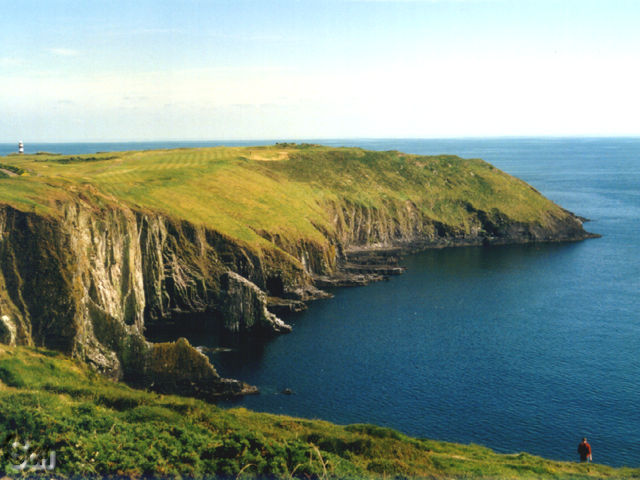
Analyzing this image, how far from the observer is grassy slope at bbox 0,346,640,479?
3434 centimetres

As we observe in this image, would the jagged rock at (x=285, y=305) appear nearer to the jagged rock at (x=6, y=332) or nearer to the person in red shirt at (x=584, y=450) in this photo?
the jagged rock at (x=6, y=332)

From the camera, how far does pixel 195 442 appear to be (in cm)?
3775

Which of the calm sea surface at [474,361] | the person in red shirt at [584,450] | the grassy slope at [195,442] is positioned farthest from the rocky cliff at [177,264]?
the person in red shirt at [584,450]

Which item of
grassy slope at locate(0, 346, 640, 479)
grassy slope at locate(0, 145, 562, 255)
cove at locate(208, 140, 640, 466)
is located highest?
grassy slope at locate(0, 145, 562, 255)

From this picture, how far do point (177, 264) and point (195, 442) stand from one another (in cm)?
6135

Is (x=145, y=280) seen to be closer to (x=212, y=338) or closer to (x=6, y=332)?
(x=212, y=338)

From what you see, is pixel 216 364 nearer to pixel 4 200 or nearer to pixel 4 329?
pixel 4 329

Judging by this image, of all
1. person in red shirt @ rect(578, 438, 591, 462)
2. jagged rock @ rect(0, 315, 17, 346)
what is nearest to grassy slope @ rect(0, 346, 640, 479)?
person in red shirt @ rect(578, 438, 591, 462)

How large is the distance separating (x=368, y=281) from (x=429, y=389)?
5199 centimetres

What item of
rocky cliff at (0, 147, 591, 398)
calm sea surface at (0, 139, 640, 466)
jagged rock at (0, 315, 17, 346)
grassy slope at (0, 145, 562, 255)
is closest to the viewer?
jagged rock at (0, 315, 17, 346)

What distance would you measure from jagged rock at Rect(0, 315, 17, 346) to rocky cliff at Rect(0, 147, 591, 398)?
0.33 feet

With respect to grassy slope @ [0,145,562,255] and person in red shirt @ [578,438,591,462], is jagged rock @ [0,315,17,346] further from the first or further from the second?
person in red shirt @ [578,438,591,462]

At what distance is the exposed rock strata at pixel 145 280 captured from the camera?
2525 inches

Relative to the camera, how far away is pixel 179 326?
88.4 meters
